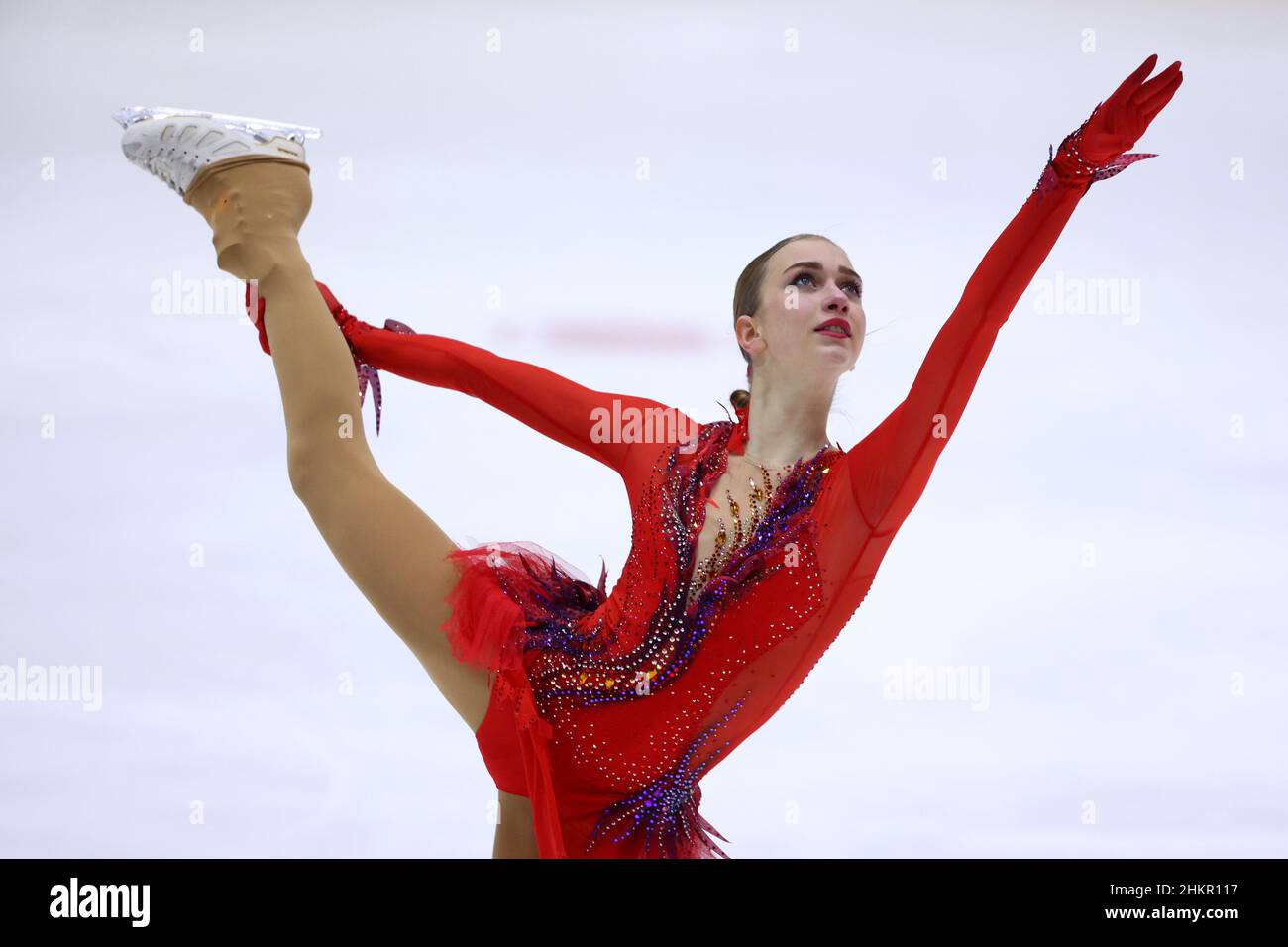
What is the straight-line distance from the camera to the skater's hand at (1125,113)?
2395 mm

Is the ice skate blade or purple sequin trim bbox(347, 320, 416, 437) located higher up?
the ice skate blade

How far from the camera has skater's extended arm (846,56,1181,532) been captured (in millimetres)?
2404

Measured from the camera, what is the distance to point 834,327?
280cm

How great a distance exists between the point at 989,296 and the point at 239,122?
1600mm

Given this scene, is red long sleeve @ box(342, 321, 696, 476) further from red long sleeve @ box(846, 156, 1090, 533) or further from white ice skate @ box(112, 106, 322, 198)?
red long sleeve @ box(846, 156, 1090, 533)

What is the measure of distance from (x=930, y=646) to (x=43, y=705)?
7.73 feet

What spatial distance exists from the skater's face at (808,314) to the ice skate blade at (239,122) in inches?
41.1

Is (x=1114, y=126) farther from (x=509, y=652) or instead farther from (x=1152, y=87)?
(x=509, y=652)

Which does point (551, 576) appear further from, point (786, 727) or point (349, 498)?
point (786, 727)

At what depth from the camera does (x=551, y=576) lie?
2.97 metres

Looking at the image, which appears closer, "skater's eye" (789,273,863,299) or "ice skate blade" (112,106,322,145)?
"skater's eye" (789,273,863,299)

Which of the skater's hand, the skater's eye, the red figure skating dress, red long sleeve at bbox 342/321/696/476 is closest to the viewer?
the skater's hand

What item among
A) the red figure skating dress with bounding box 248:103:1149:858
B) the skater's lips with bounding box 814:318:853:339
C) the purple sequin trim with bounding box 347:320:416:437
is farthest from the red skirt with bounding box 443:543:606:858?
the skater's lips with bounding box 814:318:853:339

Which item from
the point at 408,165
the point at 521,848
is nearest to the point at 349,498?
the point at 521,848
